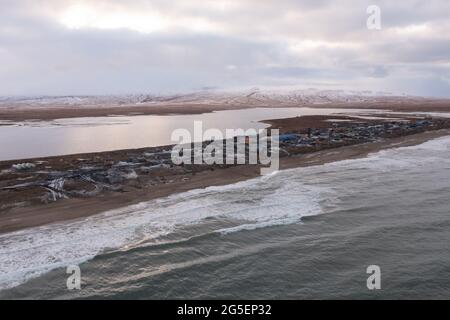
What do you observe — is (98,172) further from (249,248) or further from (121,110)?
(121,110)

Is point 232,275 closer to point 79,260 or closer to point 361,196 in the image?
point 79,260

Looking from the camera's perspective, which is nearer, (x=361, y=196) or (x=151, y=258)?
(x=151, y=258)

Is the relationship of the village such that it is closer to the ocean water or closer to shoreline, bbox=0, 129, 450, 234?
shoreline, bbox=0, 129, 450, 234

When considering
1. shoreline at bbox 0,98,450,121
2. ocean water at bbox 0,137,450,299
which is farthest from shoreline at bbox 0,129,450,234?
shoreline at bbox 0,98,450,121

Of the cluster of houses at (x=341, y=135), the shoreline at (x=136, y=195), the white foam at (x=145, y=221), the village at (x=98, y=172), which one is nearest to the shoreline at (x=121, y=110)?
the cluster of houses at (x=341, y=135)

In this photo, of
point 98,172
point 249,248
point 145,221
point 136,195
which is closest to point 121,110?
point 98,172
